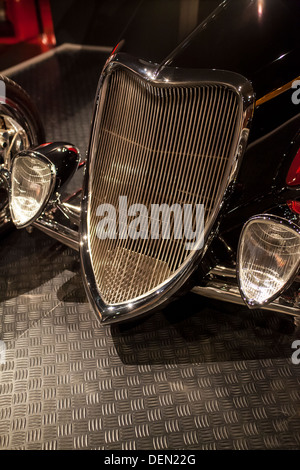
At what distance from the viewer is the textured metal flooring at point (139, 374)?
1.53 m

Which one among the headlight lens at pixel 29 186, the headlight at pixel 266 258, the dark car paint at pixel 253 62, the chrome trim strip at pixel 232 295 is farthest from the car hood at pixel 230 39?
the chrome trim strip at pixel 232 295

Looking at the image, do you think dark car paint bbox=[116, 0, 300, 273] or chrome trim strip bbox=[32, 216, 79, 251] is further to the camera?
chrome trim strip bbox=[32, 216, 79, 251]

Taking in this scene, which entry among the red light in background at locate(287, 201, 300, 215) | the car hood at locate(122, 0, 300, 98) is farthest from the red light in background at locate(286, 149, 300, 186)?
the car hood at locate(122, 0, 300, 98)

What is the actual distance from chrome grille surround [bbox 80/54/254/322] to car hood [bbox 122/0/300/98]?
0.21 feet

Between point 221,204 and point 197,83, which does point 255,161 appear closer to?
point 221,204

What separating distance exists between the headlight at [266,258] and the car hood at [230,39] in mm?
498

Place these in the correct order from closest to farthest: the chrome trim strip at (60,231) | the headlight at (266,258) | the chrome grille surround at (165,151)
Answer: the headlight at (266,258), the chrome grille surround at (165,151), the chrome trim strip at (60,231)

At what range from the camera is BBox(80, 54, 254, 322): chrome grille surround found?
1484mm

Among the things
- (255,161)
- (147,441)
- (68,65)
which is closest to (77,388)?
(147,441)

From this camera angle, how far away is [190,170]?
1.62 metres

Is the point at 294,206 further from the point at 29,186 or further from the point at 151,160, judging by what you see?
the point at 29,186

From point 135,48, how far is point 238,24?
1.41ft

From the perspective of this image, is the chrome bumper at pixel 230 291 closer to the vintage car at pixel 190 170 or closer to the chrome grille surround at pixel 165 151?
the vintage car at pixel 190 170

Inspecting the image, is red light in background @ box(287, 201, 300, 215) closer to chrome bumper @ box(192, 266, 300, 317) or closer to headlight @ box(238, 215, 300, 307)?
headlight @ box(238, 215, 300, 307)
